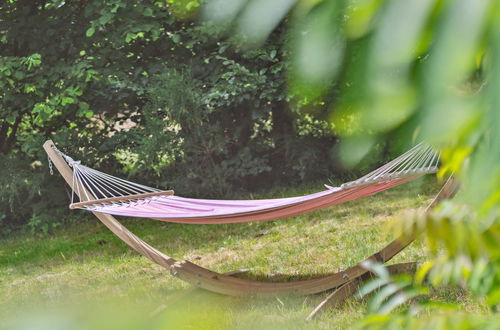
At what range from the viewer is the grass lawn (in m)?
2.97

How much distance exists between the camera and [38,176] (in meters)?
5.23

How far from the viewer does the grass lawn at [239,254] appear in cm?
297

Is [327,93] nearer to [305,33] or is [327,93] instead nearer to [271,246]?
[305,33]

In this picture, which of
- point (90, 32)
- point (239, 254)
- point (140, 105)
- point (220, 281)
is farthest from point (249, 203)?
point (140, 105)

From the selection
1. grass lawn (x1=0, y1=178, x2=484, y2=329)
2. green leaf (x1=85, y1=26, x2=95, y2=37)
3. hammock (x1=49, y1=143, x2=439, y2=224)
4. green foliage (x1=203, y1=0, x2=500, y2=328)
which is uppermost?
green leaf (x1=85, y1=26, x2=95, y2=37)

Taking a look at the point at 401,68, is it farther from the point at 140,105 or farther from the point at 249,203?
the point at 140,105

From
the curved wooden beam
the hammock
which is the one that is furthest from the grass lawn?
the hammock

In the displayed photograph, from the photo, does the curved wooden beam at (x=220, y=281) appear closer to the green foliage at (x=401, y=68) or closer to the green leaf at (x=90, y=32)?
the green leaf at (x=90, y=32)

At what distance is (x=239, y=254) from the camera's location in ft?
13.8

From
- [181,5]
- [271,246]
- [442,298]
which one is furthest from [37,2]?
[181,5]

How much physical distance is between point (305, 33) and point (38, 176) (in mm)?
5174

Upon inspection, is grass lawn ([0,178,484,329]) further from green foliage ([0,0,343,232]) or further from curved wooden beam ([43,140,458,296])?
green foliage ([0,0,343,232])

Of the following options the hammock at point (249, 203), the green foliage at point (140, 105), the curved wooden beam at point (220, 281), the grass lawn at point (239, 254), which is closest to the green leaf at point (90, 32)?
the green foliage at point (140, 105)

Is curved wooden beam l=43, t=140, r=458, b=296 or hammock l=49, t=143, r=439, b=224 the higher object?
hammock l=49, t=143, r=439, b=224
